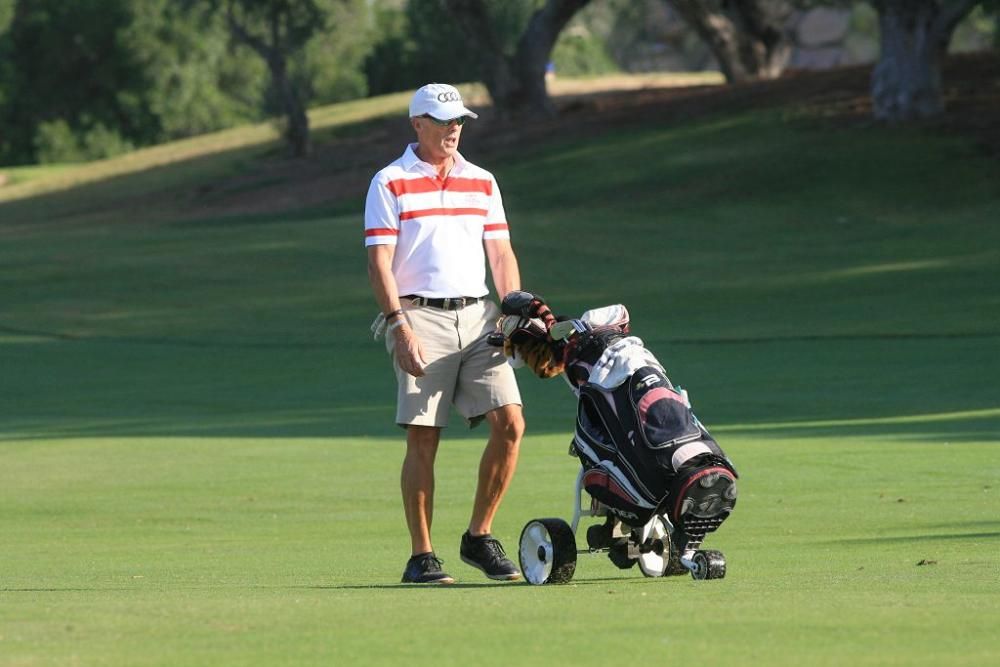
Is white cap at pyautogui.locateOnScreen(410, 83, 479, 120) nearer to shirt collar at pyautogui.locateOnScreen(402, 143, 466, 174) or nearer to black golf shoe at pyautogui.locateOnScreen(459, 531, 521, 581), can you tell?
shirt collar at pyautogui.locateOnScreen(402, 143, 466, 174)

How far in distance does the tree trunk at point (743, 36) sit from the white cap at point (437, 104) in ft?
163

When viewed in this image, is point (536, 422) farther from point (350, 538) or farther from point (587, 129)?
point (587, 129)

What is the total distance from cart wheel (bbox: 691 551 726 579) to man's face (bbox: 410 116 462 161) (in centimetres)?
208

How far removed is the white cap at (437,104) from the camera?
838 centimetres

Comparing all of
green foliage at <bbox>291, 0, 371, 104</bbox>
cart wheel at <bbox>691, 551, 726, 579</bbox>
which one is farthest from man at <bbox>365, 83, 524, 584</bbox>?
green foliage at <bbox>291, 0, 371, 104</bbox>

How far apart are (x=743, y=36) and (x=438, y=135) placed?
51.7 metres

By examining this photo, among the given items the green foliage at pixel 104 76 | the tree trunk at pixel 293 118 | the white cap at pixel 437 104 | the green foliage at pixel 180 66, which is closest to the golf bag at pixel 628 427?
the white cap at pixel 437 104

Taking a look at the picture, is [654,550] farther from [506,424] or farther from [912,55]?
[912,55]

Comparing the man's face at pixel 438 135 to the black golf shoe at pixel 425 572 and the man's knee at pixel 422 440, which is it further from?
the black golf shoe at pixel 425 572

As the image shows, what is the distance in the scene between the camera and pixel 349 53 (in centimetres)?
9925

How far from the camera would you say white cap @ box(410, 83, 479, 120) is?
330 inches

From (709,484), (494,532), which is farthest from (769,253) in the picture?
(709,484)

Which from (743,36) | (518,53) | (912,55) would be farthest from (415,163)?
(743,36)

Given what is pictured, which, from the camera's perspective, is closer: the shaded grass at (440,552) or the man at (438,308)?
the shaded grass at (440,552)
